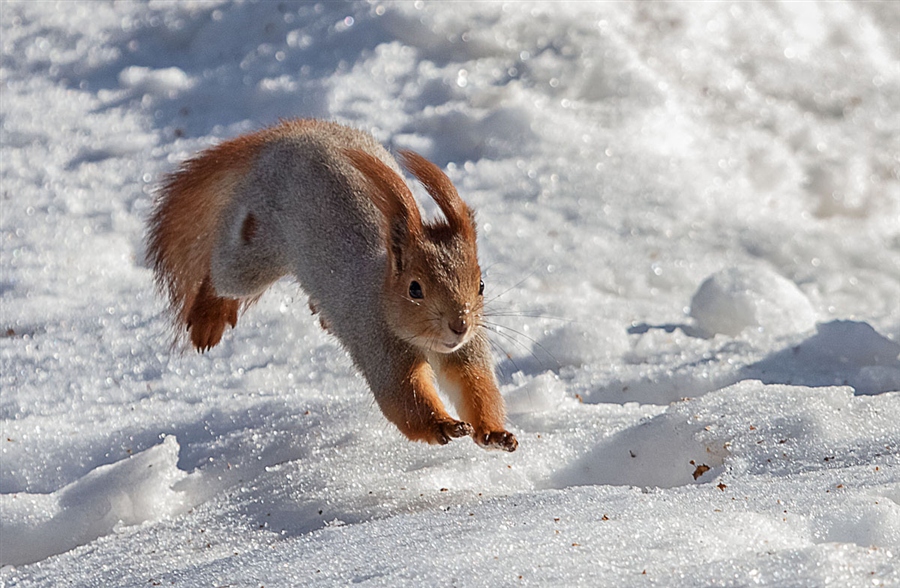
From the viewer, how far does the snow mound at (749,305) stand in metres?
4.63

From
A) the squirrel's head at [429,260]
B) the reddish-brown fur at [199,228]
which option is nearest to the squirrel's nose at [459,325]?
the squirrel's head at [429,260]

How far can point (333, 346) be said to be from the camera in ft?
14.4

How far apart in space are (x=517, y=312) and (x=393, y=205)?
1.90m

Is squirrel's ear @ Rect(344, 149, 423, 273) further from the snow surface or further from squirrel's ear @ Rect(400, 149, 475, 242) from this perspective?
the snow surface

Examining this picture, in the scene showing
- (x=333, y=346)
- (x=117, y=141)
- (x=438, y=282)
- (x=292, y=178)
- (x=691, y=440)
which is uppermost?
(x=117, y=141)

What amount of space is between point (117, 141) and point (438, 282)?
11.2 feet

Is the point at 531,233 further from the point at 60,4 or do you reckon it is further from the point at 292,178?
the point at 60,4

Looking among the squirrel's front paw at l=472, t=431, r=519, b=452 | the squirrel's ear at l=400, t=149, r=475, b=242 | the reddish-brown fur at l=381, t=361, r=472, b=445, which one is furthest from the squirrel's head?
the squirrel's front paw at l=472, t=431, r=519, b=452

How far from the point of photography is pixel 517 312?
477 centimetres

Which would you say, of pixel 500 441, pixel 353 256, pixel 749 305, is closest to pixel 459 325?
pixel 500 441

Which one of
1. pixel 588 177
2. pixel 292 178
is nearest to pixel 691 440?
pixel 292 178

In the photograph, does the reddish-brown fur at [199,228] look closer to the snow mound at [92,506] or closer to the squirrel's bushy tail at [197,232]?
the squirrel's bushy tail at [197,232]

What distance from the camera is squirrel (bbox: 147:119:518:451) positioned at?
2906mm

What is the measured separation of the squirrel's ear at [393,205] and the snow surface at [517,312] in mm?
666
